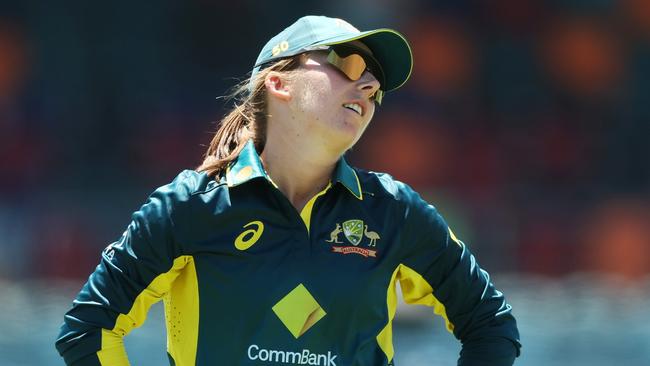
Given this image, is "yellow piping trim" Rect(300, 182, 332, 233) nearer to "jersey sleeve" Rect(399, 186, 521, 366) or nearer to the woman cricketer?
the woman cricketer

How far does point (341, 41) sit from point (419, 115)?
6729 millimetres

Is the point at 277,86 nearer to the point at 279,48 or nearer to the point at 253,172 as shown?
the point at 279,48

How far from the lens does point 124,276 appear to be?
7.80 feet

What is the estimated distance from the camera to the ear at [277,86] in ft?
8.20

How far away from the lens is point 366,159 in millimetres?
8773

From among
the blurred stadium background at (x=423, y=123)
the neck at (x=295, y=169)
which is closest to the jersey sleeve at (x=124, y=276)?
the neck at (x=295, y=169)

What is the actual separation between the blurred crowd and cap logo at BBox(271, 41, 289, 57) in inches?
209

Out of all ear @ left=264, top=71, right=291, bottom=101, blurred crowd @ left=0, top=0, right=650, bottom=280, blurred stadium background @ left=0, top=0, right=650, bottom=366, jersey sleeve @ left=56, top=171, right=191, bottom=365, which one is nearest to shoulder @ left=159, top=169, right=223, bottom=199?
jersey sleeve @ left=56, top=171, right=191, bottom=365

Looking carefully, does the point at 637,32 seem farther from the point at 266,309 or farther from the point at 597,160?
the point at 266,309

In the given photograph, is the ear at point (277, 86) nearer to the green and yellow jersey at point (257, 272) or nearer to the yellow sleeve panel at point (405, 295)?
the green and yellow jersey at point (257, 272)

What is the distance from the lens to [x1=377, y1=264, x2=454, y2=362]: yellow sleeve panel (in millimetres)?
2504

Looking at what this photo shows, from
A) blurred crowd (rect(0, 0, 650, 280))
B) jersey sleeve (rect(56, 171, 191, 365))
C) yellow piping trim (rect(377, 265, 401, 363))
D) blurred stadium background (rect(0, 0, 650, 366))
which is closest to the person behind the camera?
jersey sleeve (rect(56, 171, 191, 365))

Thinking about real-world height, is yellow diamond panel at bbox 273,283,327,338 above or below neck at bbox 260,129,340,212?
below

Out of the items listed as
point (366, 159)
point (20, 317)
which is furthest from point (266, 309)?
point (366, 159)
